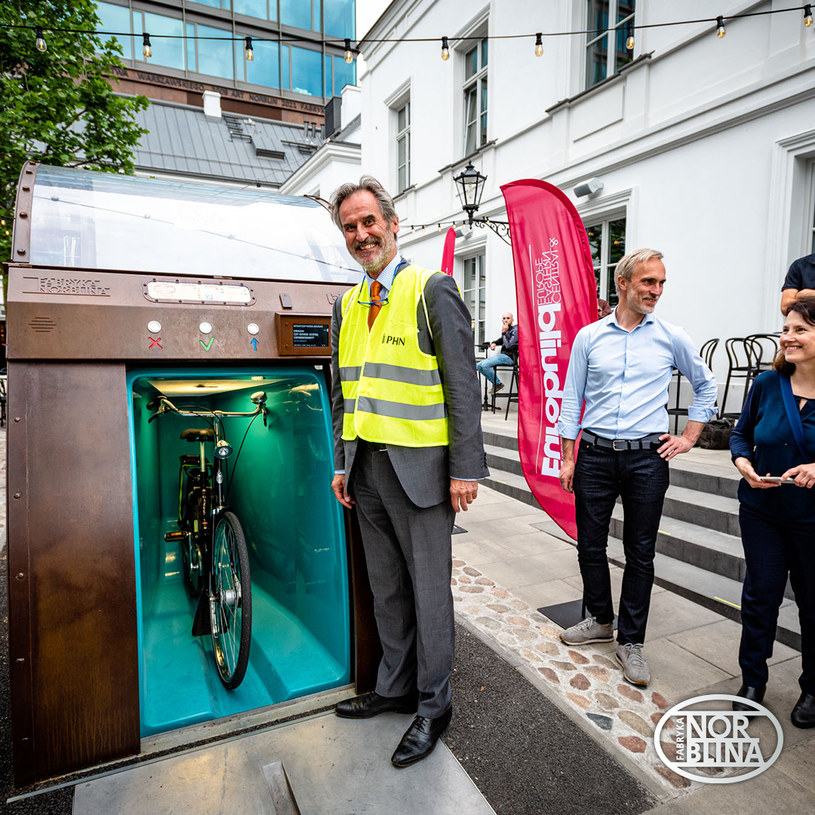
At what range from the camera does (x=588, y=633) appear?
9.93 ft

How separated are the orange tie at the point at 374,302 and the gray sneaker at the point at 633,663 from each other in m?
2.03

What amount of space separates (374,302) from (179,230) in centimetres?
109

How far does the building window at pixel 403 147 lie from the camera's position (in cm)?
1320

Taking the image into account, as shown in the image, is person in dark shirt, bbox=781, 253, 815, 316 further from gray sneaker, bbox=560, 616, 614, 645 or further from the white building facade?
the white building facade

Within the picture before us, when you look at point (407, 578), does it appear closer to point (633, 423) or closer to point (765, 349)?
point (633, 423)

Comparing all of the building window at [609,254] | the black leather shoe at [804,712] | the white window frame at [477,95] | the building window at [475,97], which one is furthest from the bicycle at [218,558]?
the building window at [475,97]

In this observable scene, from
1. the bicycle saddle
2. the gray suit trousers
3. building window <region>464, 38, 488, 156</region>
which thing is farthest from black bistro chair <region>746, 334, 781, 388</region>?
building window <region>464, 38, 488, 156</region>

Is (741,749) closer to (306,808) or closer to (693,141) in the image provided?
(306,808)

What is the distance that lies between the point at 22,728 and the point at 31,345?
1330mm

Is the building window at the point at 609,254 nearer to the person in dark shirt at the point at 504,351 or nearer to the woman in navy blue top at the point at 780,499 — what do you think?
the person in dark shirt at the point at 504,351

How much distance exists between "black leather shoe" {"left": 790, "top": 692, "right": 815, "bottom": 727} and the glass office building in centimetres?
2897

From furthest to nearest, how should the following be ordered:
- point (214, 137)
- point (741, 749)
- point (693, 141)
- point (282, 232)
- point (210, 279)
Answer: point (214, 137)
point (693, 141)
point (282, 232)
point (210, 279)
point (741, 749)

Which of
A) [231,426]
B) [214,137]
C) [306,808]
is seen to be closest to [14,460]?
[306,808]

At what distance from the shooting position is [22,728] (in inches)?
76.2
